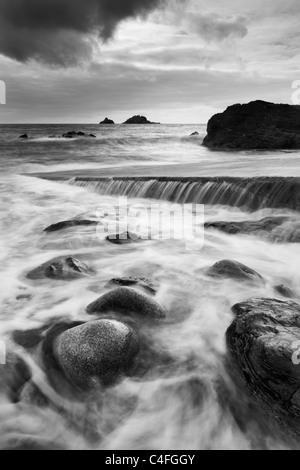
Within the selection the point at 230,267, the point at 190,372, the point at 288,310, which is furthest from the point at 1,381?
the point at 230,267

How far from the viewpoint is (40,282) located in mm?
5758

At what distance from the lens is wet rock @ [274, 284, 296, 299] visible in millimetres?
5215

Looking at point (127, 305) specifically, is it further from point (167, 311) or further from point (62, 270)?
point (62, 270)

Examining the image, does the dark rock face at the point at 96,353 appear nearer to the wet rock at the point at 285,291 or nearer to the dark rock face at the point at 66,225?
the wet rock at the point at 285,291

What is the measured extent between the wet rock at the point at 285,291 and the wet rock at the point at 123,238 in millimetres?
3517

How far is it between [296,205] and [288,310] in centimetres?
576

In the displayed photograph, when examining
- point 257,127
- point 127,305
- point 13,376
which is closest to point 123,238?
point 127,305

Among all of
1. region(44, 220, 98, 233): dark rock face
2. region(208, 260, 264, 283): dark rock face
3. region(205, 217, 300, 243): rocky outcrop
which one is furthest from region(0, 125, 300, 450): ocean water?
region(44, 220, 98, 233): dark rock face

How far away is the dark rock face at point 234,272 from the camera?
552cm

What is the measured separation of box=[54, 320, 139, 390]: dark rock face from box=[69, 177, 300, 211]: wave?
6.93 meters

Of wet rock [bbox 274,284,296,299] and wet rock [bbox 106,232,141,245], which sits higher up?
wet rock [bbox 106,232,141,245]

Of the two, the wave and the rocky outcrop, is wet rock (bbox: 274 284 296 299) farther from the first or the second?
the wave

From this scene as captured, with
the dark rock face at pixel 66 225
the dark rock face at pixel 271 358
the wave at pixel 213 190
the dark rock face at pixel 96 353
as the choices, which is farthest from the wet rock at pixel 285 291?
the dark rock face at pixel 66 225

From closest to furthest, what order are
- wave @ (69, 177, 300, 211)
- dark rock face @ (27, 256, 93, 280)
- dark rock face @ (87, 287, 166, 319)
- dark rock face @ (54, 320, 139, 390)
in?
dark rock face @ (54, 320, 139, 390) → dark rock face @ (87, 287, 166, 319) → dark rock face @ (27, 256, 93, 280) → wave @ (69, 177, 300, 211)
